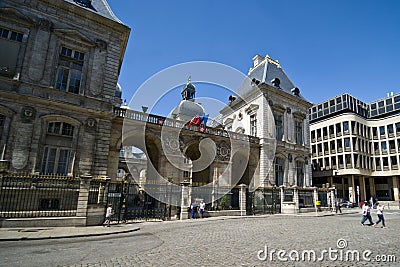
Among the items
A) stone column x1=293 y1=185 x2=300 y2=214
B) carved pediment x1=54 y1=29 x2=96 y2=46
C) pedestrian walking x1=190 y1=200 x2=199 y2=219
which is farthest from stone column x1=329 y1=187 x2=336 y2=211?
carved pediment x1=54 y1=29 x2=96 y2=46

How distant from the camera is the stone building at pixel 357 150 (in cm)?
4400

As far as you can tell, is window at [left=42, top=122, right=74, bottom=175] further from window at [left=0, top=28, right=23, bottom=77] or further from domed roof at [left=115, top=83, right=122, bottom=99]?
domed roof at [left=115, top=83, right=122, bottom=99]

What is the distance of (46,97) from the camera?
17.1 m

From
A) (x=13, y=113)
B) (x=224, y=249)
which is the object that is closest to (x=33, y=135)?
(x=13, y=113)

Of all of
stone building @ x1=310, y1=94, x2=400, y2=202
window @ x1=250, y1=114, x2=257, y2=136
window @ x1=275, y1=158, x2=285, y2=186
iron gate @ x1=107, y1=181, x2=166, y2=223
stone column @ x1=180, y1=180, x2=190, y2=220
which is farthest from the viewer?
stone building @ x1=310, y1=94, x2=400, y2=202

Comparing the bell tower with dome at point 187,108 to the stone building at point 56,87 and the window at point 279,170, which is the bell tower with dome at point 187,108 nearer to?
the window at point 279,170

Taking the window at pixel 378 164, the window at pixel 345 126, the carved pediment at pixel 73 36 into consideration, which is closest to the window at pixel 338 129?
the window at pixel 345 126

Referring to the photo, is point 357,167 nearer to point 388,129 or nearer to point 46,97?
point 388,129

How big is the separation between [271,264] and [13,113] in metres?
18.1

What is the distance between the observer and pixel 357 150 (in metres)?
43.6

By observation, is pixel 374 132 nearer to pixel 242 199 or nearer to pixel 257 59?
pixel 257 59

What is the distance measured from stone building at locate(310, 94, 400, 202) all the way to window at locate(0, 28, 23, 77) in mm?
46643

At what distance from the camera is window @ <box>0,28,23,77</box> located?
1636 centimetres

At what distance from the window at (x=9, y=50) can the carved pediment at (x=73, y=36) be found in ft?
8.95
